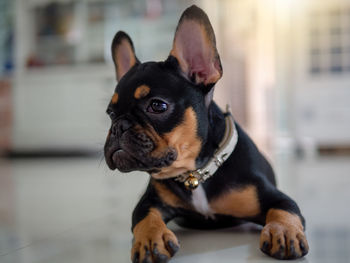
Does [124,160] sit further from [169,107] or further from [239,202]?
[239,202]

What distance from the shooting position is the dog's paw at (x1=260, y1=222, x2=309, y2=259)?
897mm

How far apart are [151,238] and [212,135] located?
13.3 inches

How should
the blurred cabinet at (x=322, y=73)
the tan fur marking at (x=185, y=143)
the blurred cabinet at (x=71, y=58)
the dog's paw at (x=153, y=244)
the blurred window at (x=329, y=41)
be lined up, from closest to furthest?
the dog's paw at (x=153, y=244) < the tan fur marking at (x=185, y=143) < the blurred cabinet at (x=322, y=73) < the blurred window at (x=329, y=41) < the blurred cabinet at (x=71, y=58)

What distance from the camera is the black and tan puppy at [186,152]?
0.93 meters

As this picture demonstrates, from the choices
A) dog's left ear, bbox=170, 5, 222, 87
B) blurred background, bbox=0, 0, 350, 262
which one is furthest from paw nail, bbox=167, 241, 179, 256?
blurred background, bbox=0, 0, 350, 262

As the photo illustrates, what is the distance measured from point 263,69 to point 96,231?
6.43 m

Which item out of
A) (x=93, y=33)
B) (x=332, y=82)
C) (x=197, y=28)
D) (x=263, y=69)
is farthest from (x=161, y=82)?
(x=263, y=69)

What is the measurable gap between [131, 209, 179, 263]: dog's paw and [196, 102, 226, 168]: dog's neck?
212 mm

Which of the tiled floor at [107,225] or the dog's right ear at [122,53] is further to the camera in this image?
the dog's right ear at [122,53]

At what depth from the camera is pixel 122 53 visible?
1.23 metres

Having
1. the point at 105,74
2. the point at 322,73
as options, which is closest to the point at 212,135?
the point at 105,74

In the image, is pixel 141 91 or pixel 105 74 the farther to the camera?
pixel 105 74

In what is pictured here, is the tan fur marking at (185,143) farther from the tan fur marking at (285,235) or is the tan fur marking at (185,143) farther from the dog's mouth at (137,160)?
the tan fur marking at (285,235)

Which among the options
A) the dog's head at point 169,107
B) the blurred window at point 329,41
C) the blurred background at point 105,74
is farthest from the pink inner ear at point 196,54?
the blurred window at point 329,41
